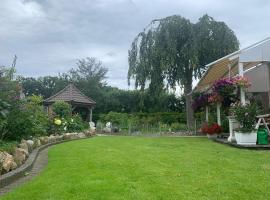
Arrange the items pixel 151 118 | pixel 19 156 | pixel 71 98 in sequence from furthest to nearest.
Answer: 1. pixel 151 118
2. pixel 71 98
3. pixel 19 156

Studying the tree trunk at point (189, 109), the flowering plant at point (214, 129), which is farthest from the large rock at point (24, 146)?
the tree trunk at point (189, 109)

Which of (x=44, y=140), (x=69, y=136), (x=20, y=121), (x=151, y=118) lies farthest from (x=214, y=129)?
(x=151, y=118)

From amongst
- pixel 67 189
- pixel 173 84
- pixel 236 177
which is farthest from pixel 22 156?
pixel 173 84

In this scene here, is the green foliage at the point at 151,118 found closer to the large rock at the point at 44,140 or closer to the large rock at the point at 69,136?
the large rock at the point at 69,136

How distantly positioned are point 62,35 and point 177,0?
245 inches

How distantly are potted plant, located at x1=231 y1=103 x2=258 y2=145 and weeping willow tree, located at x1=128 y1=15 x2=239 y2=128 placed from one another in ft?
41.8

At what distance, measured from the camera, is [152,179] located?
6379 millimetres

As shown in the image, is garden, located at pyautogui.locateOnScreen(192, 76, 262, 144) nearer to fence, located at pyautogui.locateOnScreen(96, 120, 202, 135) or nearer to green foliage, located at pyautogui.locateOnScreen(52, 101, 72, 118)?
fence, located at pyautogui.locateOnScreen(96, 120, 202, 135)

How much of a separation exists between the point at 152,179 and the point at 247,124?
21.7ft

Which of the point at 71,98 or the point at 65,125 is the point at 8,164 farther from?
the point at 71,98

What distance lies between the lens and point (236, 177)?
6.51 metres

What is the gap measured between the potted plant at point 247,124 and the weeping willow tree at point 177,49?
41.8 ft

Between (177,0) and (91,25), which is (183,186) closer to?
(177,0)

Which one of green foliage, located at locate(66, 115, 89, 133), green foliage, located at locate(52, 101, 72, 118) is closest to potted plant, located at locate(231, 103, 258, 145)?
green foliage, located at locate(66, 115, 89, 133)
